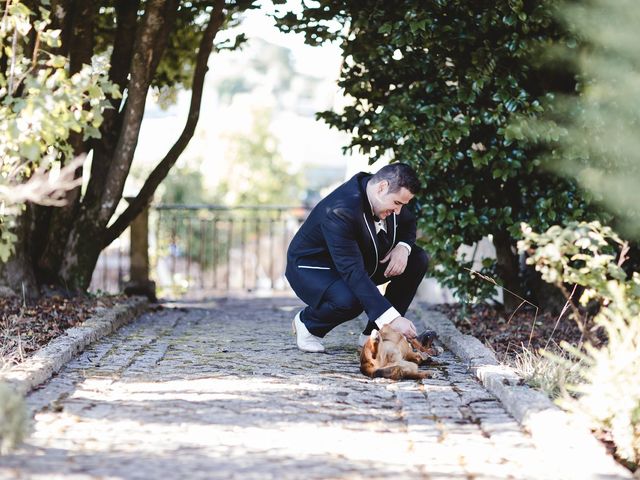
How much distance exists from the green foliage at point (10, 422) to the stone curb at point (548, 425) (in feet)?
7.14

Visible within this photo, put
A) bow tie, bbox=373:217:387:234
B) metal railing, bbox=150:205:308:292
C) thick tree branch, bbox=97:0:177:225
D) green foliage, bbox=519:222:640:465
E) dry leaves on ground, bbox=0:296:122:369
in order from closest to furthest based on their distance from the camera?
green foliage, bbox=519:222:640:465 → dry leaves on ground, bbox=0:296:122:369 → bow tie, bbox=373:217:387:234 → thick tree branch, bbox=97:0:177:225 → metal railing, bbox=150:205:308:292

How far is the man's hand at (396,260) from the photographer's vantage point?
263 inches

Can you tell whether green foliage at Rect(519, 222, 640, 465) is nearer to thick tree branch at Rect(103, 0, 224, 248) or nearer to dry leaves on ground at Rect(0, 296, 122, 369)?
dry leaves on ground at Rect(0, 296, 122, 369)

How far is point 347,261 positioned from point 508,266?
2.75 meters

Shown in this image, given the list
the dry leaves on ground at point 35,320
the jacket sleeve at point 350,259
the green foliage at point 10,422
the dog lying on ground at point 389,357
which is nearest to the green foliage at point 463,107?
the jacket sleeve at point 350,259

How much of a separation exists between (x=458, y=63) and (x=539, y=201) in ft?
4.26

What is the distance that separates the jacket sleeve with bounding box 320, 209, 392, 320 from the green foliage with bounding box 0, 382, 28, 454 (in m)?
2.59

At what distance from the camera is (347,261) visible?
244 inches

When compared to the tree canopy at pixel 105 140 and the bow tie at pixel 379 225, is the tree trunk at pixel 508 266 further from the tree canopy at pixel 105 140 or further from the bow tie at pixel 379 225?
the tree canopy at pixel 105 140

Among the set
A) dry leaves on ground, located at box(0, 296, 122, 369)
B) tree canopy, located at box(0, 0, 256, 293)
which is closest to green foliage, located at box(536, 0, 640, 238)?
tree canopy, located at box(0, 0, 256, 293)

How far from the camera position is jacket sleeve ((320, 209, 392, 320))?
6.00 meters

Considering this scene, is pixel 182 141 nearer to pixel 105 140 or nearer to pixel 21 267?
pixel 105 140

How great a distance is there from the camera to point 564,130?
731 centimetres

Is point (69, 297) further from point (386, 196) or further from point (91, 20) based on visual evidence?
point (386, 196)
